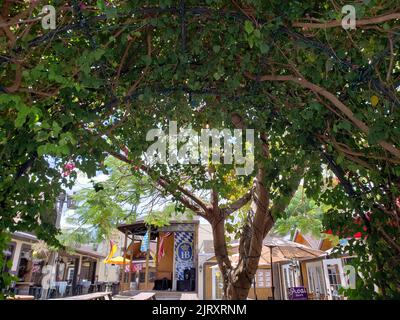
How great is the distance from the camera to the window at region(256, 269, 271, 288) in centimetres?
1608

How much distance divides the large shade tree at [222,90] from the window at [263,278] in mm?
13972

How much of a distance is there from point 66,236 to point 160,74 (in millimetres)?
10911

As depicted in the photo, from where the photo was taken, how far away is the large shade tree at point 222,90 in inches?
84.2

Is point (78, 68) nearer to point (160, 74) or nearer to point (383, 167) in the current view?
point (160, 74)

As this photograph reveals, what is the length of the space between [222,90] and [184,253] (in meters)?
11.1

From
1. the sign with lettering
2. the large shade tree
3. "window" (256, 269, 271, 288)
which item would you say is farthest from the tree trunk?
"window" (256, 269, 271, 288)

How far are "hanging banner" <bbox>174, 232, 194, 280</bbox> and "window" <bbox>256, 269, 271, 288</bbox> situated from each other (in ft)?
16.0

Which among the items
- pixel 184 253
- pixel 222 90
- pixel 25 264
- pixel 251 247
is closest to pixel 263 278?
pixel 184 253

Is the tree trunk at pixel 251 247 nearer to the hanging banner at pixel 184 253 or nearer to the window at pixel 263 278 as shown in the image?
the hanging banner at pixel 184 253

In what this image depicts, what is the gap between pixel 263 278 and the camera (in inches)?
637

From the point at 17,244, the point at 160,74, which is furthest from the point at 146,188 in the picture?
the point at 17,244

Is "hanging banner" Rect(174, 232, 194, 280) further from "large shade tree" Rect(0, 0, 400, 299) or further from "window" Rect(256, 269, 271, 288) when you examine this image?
"large shade tree" Rect(0, 0, 400, 299)

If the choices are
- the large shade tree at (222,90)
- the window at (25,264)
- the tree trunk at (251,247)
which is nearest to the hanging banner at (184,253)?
the window at (25,264)

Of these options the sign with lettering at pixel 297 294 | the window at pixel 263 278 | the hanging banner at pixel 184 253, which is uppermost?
the hanging banner at pixel 184 253
